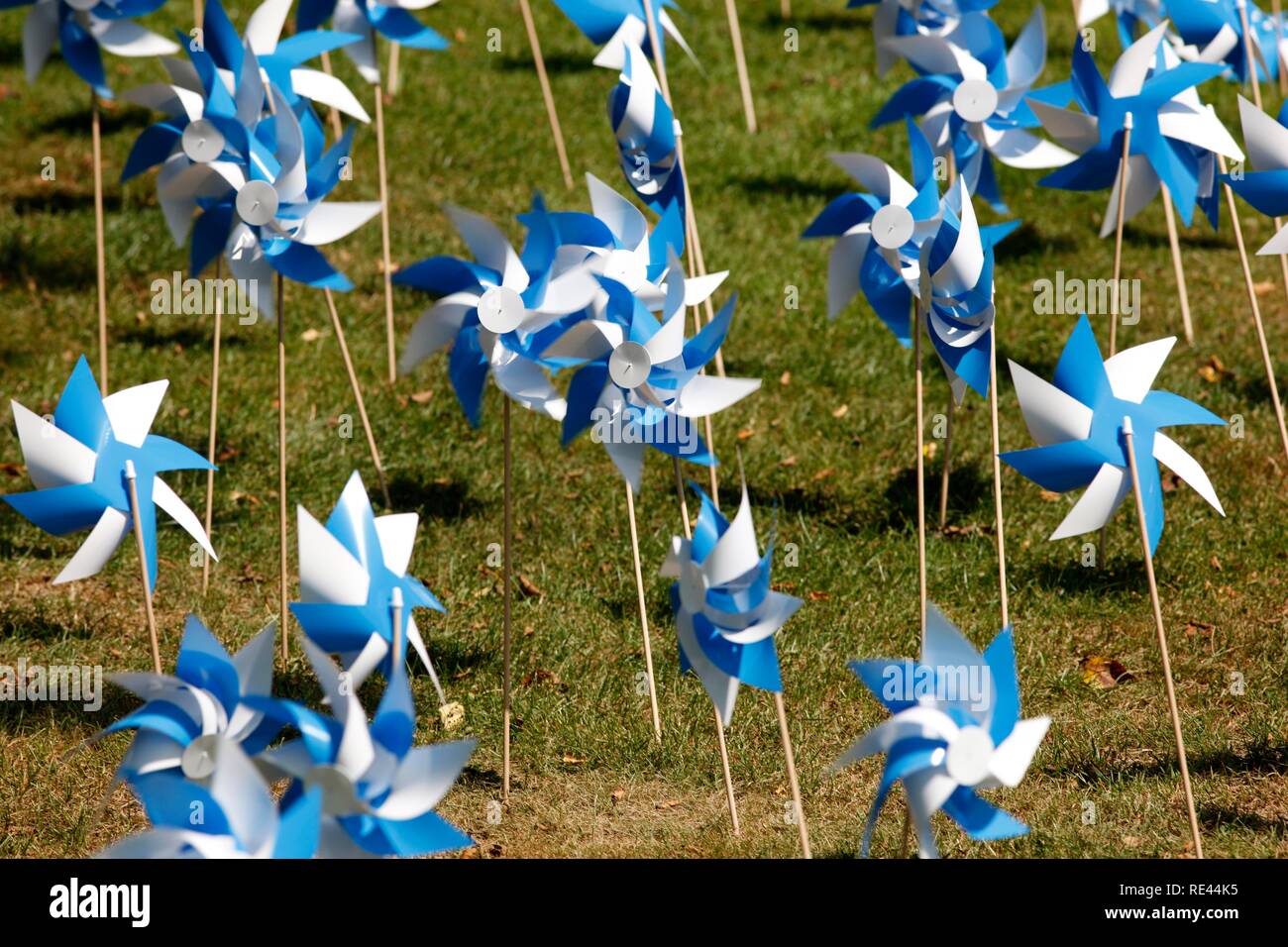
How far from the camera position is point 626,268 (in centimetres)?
386

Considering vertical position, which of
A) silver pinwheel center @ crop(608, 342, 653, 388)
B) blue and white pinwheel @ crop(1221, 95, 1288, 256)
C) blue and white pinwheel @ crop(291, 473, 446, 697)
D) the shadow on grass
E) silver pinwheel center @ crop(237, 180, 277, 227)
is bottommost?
the shadow on grass

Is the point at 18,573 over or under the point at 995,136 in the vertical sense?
under

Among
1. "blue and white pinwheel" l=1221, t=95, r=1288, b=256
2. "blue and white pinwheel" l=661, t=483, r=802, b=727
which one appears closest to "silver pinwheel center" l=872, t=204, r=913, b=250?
"blue and white pinwheel" l=1221, t=95, r=1288, b=256

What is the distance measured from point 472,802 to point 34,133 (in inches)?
218

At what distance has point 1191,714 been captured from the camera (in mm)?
4395

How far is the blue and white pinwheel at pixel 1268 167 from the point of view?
421 centimetres

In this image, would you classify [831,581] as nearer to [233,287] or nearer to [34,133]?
[233,287]

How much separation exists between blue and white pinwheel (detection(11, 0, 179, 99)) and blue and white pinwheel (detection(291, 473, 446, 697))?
8.91 feet

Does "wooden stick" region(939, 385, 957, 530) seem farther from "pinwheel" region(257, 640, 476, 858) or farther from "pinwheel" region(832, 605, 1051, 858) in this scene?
"pinwheel" region(257, 640, 476, 858)

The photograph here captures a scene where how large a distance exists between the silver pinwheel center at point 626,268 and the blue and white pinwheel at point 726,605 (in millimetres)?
775

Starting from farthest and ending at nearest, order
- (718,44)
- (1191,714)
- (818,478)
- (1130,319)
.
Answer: (718,44) < (1130,319) < (818,478) < (1191,714)

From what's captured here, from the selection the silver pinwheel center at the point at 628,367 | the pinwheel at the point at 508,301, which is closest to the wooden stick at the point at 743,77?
the pinwheel at the point at 508,301

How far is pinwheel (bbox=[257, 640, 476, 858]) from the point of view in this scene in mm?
2779
